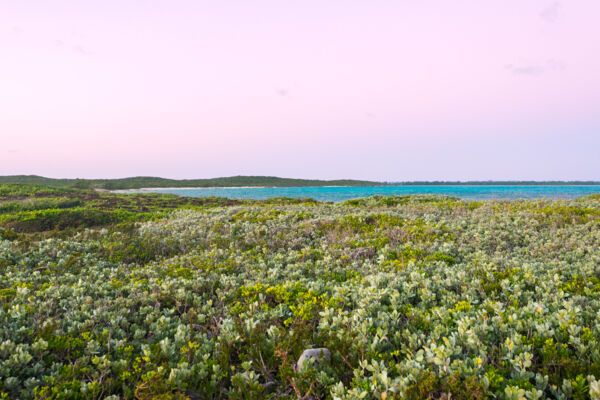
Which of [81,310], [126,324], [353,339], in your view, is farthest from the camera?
[81,310]

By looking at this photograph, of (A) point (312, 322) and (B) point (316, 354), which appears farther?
(A) point (312, 322)

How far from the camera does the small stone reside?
393 cm

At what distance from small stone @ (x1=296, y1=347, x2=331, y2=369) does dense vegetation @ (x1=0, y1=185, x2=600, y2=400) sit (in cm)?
9

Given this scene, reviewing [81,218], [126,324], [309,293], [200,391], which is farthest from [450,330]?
[81,218]

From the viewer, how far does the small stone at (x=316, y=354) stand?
3928 mm

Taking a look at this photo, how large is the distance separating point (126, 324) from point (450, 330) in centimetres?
536

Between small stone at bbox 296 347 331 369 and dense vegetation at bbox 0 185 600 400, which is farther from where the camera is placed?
small stone at bbox 296 347 331 369

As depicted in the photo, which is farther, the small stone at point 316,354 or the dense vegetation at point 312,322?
the small stone at point 316,354

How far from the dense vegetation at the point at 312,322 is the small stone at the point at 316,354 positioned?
0.09m

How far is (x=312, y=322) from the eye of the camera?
5078 millimetres

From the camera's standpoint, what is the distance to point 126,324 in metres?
5.15

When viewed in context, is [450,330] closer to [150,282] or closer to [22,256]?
[150,282]

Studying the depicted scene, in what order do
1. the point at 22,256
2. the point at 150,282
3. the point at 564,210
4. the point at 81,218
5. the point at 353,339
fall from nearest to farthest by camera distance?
1. the point at 353,339
2. the point at 150,282
3. the point at 22,256
4. the point at 564,210
5. the point at 81,218

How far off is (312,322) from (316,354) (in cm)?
95
